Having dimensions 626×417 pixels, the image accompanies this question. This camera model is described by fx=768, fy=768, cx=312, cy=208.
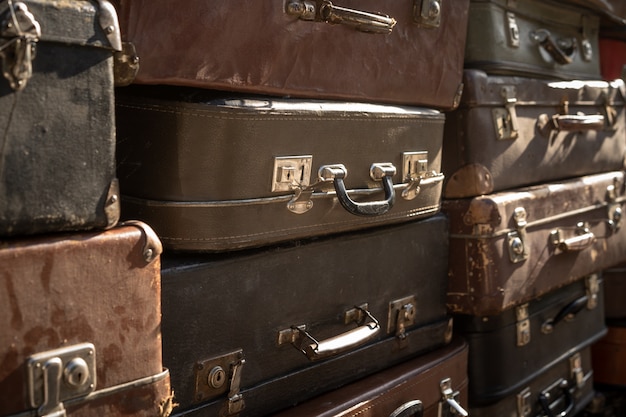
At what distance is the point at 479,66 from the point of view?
204 cm

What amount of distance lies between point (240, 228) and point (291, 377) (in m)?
0.36

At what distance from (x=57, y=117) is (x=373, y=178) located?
74 centimetres

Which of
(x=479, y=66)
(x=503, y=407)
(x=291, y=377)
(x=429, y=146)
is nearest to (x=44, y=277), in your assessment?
(x=291, y=377)

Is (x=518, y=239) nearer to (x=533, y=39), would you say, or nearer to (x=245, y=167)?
(x=533, y=39)

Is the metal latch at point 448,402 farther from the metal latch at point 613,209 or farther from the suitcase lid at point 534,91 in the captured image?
the metal latch at point 613,209

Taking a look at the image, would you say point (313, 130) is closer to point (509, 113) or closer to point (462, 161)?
point (462, 161)

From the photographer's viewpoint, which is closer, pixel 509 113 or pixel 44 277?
pixel 44 277

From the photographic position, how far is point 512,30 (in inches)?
80.9

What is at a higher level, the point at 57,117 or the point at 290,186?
the point at 57,117

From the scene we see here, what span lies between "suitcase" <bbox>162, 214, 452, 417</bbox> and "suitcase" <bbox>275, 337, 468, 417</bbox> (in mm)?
33

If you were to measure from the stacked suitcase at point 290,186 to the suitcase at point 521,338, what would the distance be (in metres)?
0.24

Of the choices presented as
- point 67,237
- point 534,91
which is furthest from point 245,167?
point 534,91

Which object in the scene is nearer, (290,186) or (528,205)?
(290,186)

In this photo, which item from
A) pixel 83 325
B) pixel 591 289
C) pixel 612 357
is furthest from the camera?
pixel 612 357
